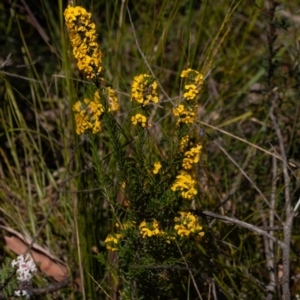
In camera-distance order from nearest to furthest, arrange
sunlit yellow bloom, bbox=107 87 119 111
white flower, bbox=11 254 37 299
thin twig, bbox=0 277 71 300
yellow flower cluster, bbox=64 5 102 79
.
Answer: yellow flower cluster, bbox=64 5 102 79 → sunlit yellow bloom, bbox=107 87 119 111 → white flower, bbox=11 254 37 299 → thin twig, bbox=0 277 71 300

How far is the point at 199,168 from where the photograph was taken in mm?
2355

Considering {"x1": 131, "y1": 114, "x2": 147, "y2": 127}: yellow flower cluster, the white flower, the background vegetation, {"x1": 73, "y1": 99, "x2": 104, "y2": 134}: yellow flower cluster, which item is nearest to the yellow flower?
{"x1": 73, "y1": 99, "x2": 104, "y2": 134}: yellow flower cluster

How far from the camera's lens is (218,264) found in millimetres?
2154

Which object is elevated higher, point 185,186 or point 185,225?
point 185,186

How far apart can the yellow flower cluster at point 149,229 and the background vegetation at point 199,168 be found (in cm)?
18

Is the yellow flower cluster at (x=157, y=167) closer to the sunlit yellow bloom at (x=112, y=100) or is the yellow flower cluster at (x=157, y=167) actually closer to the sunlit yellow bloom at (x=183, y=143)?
the sunlit yellow bloom at (x=183, y=143)

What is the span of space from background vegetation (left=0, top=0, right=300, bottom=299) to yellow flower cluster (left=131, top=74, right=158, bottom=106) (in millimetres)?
350

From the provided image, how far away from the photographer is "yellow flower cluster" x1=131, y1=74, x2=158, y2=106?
1.62 metres

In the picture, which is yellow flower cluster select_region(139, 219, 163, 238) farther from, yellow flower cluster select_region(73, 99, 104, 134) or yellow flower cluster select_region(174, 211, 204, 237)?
yellow flower cluster select_region(73, 99, 104, 134)

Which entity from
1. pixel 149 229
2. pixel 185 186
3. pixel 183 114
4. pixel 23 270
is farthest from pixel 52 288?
pixel 183 114

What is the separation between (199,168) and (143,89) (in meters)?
0.77

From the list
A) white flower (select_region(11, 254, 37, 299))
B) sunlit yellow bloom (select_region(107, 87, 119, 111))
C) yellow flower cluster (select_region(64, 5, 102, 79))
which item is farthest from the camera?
white flower (select_region(11, 254, 37, 299))

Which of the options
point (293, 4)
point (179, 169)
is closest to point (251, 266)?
point (179, 169)

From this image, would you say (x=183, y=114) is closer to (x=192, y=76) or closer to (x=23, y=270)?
(x=192, y=76)
